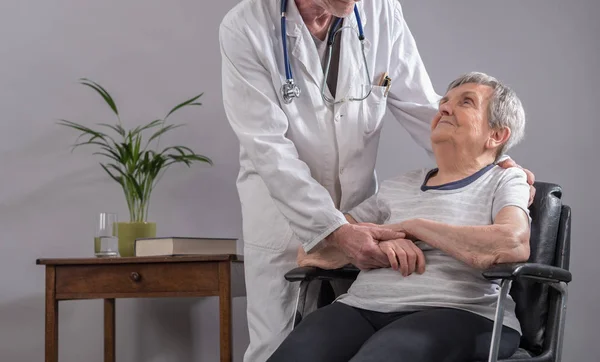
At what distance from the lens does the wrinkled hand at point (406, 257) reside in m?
1.60

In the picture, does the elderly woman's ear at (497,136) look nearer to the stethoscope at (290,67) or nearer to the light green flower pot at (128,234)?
the stethoscope at (290,67)

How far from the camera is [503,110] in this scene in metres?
1.75

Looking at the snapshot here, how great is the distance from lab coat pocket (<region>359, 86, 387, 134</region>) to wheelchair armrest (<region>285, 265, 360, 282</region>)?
1.24ft

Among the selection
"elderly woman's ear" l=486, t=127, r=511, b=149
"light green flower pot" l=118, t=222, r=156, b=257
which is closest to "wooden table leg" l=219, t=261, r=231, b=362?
"light green flower pot" l=118, t=222, r=156, b=257

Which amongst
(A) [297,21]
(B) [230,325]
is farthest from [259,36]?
(B) [230,325]

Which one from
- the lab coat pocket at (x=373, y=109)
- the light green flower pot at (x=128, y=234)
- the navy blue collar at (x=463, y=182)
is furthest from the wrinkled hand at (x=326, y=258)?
the light green flower pot at (x=128, y=234)

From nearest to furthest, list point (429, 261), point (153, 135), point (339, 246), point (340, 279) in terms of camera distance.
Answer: point (429, 261) → point (339, 246) → point (340, 279) → point (153, 135)

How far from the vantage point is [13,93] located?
2852 mm

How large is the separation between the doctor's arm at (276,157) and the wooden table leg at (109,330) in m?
1.12

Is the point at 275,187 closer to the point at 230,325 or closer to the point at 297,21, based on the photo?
the point at 297,21

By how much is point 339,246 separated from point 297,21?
0.60 metres

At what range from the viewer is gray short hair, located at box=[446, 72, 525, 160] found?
5.71 feet

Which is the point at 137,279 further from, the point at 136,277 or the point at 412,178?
the point at 412,178

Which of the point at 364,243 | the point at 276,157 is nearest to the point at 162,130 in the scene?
the point at 276,157
